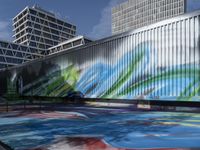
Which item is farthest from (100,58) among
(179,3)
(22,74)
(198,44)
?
(179,3)

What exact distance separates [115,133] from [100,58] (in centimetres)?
838

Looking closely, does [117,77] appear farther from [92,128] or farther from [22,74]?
[22,74]

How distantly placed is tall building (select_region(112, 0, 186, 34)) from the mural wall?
95.4 m

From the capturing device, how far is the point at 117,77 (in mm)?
12117

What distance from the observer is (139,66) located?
11.0 m

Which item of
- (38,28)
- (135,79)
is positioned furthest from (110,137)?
(38,28)

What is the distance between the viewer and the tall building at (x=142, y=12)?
10275 cm

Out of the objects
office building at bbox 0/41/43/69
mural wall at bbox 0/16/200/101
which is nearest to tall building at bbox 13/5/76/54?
office building at bbox 0/41/43/69

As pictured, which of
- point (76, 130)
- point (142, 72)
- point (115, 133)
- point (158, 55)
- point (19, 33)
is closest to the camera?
point (115, 133)

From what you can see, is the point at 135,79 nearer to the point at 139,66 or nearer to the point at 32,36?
the point at 139,66

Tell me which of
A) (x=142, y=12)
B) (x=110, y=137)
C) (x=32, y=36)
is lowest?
(x=110, y=137)

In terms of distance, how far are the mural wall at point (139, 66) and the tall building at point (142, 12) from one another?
95368 mm

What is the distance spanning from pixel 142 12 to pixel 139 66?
112601 millimetres

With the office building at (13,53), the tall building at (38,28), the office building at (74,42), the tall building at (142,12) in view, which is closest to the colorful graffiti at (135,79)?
the office building at (74,42)
